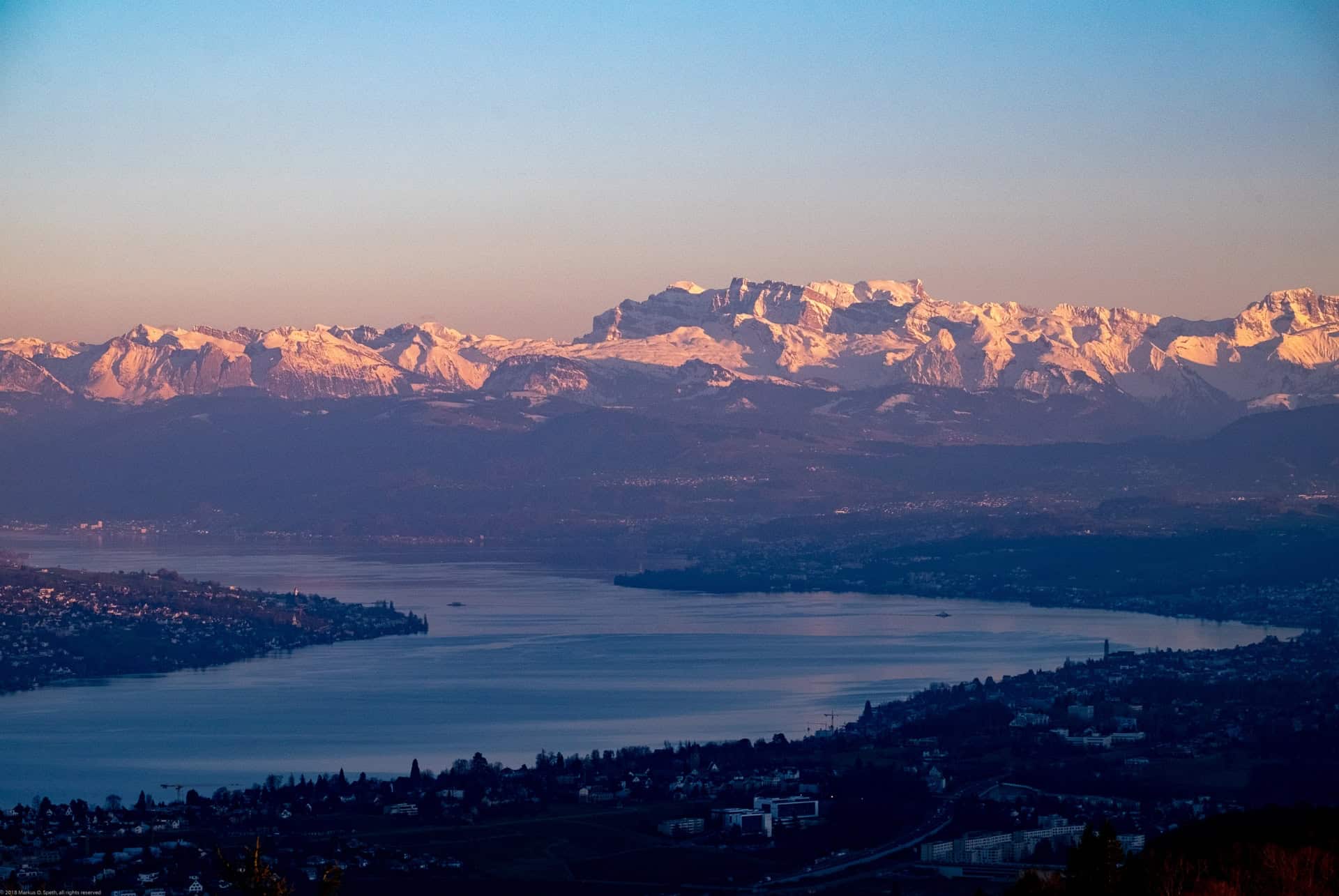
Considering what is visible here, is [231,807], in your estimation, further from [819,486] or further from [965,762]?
[819,486]

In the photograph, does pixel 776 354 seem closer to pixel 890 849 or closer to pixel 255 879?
pixel 890 849

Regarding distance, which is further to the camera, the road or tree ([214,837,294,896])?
the road

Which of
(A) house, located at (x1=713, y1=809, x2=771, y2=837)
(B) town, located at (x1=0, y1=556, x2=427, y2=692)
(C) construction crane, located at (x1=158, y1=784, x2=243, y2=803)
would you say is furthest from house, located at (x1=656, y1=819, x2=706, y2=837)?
(B) town, located at (x1=0, y1=556, x2=427, y2=692)

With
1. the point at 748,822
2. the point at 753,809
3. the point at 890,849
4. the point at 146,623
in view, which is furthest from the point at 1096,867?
the point at 146,623

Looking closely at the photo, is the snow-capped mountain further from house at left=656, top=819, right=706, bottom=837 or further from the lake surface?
house at left=656, top=819, right=706, bottom=837

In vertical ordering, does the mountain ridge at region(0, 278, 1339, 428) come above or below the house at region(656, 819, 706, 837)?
above

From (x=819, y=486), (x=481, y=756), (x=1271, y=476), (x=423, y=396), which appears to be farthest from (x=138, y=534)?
(x=481, y=756)
